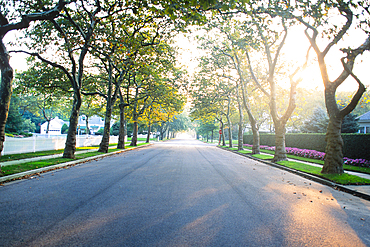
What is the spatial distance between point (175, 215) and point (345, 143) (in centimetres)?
1567

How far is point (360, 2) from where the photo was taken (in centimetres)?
911

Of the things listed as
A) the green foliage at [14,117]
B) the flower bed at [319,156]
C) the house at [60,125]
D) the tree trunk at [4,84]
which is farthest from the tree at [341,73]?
the house at [60,125]

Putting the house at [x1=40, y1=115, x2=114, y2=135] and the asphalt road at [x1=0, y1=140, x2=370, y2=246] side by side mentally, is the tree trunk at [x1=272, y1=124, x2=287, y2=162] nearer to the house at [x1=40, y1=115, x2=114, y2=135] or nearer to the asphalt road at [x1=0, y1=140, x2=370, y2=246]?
the asphalt road at [x1=0, y1=140, x2=370, y2=246]

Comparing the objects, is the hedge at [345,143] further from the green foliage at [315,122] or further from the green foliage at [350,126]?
the green foliage at [350,126]

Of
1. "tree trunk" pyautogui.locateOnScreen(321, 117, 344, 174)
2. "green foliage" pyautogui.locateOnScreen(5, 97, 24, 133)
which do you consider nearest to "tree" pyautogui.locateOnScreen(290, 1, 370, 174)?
"tree trunk" pyautogui.locateOnScreen(321, 117, 344, 174)

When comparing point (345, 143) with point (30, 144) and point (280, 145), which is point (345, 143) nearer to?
point (280, 145)

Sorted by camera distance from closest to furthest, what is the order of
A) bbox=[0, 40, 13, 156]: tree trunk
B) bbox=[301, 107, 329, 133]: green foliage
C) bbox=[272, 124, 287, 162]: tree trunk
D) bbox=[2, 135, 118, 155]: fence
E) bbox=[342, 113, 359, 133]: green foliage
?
bbox=[0, 40, 13, 156]: tree trunk < bbox=[2, 135, 118, 155]: fence < bbox=[272, 124, 287, 162]: tree trunk < bbox=[342, 113, 359, 133]: green foliage < bbox=[301, 107, 329, 133]: green foliage

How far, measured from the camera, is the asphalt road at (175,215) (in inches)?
143

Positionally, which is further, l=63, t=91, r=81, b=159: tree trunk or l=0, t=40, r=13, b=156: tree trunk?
l=63, t=91, r=81, b=159: tree trunk

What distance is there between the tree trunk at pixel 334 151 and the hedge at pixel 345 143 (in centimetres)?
594

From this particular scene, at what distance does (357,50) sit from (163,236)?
1024 cm

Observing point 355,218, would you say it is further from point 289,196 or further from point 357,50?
point 357,50

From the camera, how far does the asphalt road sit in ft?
11.9

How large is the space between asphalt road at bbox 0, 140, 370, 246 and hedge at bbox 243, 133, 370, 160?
9.21 m
